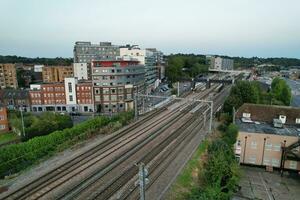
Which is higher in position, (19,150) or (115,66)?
(115,66)

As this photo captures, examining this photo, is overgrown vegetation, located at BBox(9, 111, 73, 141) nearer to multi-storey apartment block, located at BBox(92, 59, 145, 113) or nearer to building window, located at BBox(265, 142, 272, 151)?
multi-storey apartment block, located at BBox(92, 59, 145, 113)

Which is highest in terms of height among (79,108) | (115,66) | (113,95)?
(115,66)

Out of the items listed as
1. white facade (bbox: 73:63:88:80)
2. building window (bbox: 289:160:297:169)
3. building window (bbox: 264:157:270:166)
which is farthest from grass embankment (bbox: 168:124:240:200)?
white facade (bbox: 73:63:88:80)

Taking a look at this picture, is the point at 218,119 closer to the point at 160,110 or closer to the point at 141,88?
the point at 160,110

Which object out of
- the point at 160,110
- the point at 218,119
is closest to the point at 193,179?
the point at 218,119

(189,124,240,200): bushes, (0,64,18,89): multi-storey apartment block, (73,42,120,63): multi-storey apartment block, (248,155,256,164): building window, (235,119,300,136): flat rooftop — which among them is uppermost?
(73,42,120,63): multi-storey apartment block

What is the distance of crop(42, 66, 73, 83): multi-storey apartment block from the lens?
8181 centimetres

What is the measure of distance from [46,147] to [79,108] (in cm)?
3349

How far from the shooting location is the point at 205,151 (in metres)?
24.4

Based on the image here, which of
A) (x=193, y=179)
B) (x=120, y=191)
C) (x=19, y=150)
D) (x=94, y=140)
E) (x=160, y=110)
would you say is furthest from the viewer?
(x=160, y=110)

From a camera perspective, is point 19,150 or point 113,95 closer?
point 19,150

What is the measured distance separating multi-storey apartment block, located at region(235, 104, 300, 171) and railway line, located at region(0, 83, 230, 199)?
263 inches

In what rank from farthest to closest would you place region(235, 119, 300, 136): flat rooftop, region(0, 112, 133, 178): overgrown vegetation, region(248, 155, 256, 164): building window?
region(248, 155, 256, 164): building window
region(235, 119, 300, 136): flat rooftop
region(0, 112, 133, 178): overgrown vegetation

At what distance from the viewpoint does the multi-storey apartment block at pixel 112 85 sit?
52.8 meters
